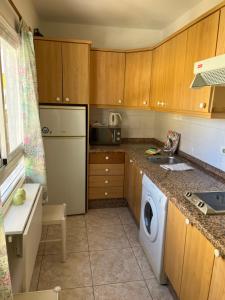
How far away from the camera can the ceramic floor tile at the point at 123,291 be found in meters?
1.85

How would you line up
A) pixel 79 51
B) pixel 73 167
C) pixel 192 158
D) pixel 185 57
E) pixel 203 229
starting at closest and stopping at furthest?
pixel 203 229, pixel 185 57, pixel 192 158, pixel 79 51, pixel 73 167

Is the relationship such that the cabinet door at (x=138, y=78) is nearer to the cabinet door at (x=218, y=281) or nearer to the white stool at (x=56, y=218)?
the white stool at (x=56, y=218)

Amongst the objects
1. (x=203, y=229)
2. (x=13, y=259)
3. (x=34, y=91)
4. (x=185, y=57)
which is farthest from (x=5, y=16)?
(x=203, y=229)

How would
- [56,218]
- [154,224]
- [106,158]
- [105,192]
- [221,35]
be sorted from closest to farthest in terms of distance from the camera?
[221,35] → [154,224] → [56,218] → [106,158] → [105,192]

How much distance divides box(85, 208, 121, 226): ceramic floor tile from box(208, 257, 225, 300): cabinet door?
1.82 m

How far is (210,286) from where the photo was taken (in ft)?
4.14

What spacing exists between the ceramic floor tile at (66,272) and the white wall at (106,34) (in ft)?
9.20

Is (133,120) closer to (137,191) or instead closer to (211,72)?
(137,191)

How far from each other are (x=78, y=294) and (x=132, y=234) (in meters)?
1.01

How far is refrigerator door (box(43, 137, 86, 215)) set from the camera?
2895mm

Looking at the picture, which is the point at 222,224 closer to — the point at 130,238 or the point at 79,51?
the point at 130,238

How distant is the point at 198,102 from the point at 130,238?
1678 millimetres

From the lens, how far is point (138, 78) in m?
3.17

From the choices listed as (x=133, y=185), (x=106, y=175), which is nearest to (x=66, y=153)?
(x=106, y=175)
